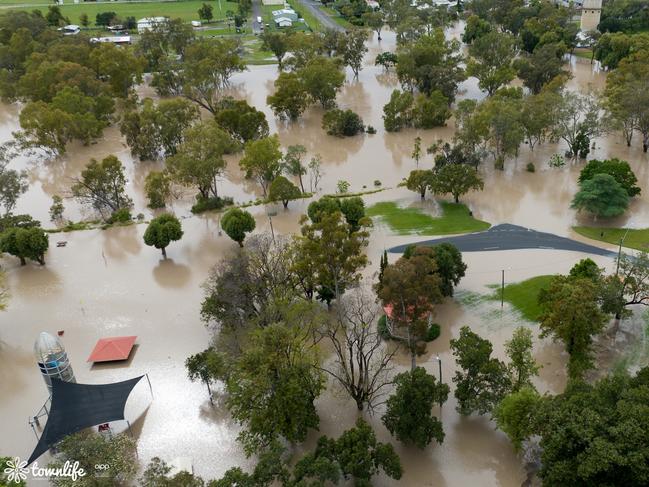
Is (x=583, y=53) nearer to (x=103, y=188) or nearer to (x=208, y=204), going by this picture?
(x=208, y=204)

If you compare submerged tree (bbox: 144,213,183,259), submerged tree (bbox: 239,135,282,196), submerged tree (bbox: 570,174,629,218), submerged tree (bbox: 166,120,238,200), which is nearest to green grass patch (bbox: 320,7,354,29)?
submerged tree (bbox: 239,135,282,196)

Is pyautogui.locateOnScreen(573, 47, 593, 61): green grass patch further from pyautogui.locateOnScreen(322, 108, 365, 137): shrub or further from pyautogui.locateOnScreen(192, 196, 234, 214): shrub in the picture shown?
Result: pyautogui.locateOnScreen(192, 196, 234, 214): shrub

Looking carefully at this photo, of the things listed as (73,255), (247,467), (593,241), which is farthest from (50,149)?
(593,241)

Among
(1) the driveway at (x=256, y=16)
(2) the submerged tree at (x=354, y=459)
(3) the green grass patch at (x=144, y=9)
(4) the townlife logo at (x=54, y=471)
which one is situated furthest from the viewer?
(3) the green grass patch at (x=144, y=9)

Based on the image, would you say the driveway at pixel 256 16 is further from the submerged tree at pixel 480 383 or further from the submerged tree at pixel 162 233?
the submerged tree at pixel 480 383

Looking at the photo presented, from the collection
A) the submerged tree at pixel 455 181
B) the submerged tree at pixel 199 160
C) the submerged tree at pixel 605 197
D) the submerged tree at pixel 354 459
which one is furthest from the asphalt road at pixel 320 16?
the submerged tree at pixel 354 459

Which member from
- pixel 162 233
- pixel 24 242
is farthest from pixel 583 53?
pixel 24 242
